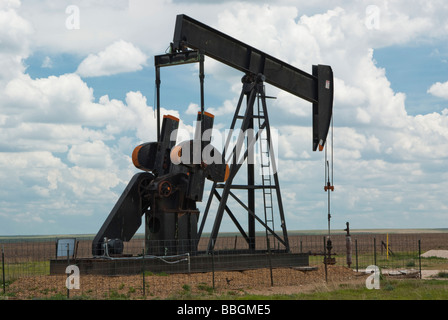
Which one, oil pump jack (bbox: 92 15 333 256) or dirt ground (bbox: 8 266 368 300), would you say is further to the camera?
oil pump jack (bbox: 92 15 333 256)

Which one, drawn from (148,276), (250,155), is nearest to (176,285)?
(148,276)

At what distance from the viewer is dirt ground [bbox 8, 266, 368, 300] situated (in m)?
12.3

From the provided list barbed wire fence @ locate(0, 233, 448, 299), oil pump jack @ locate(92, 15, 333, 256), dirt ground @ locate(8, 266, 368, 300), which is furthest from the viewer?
oil pump jack @ locate(92, 15, 333, 256)

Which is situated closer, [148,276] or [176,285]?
[176,285]

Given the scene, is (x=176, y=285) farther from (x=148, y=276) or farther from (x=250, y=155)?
(x=250, y=155)

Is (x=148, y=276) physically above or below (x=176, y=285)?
above

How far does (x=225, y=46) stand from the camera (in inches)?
661

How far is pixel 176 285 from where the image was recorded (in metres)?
13.5

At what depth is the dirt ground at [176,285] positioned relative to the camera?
12.3 meters

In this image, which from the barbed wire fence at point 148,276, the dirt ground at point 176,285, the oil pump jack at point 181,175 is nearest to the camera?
the dirt ground at point 176,285
